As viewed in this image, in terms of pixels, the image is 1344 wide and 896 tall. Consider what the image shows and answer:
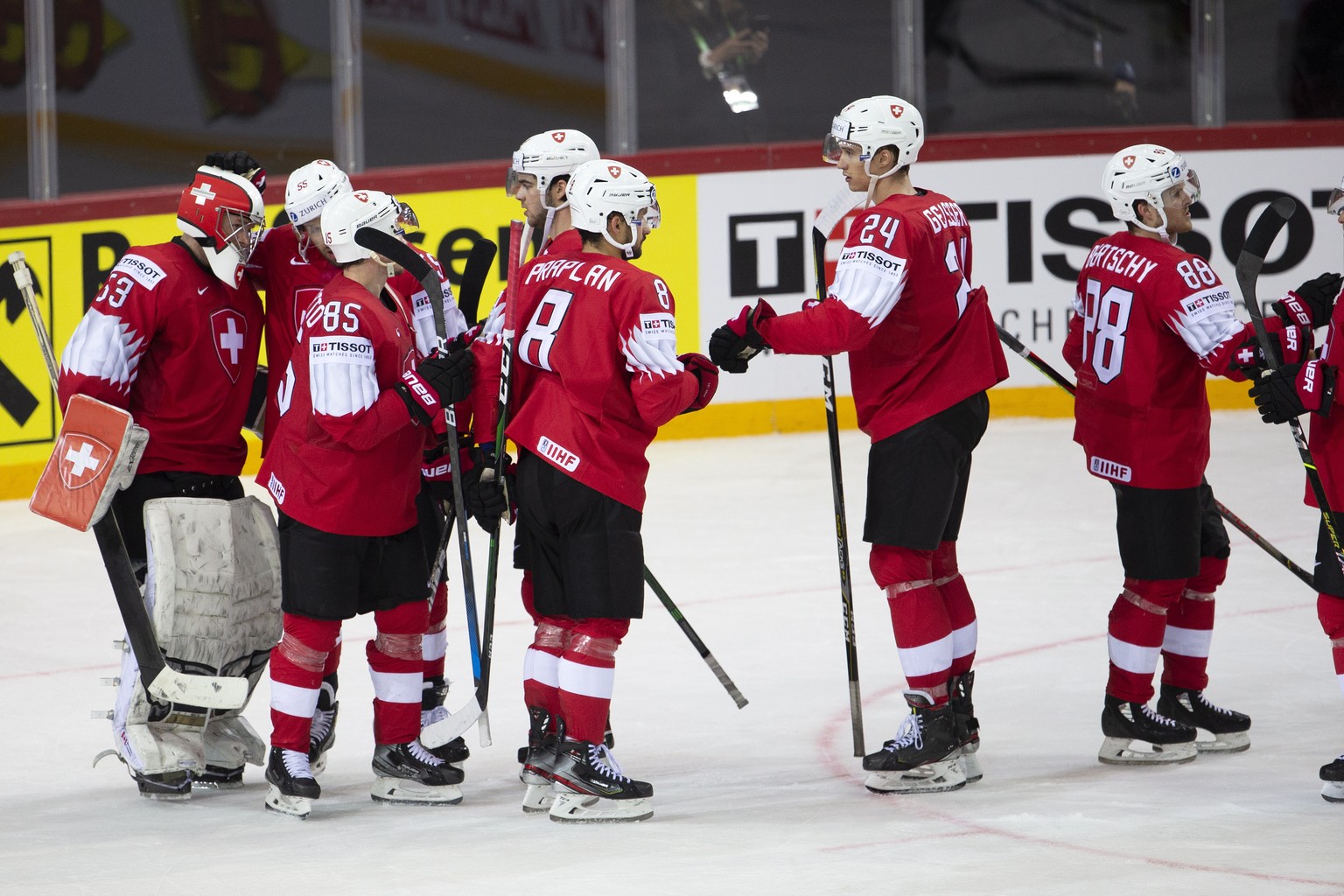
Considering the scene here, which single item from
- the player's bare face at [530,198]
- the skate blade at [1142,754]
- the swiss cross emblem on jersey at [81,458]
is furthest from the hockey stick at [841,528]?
the swiss cross emblem on jersey at [81,458]

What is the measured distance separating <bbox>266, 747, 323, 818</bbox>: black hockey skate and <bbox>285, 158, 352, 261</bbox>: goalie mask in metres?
1.15

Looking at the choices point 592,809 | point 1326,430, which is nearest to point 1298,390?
point 1326,430

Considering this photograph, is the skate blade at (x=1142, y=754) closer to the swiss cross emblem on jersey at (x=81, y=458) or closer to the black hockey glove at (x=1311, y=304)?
the black hockey glove at (x=1311, y=304)

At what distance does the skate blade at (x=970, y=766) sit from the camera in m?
4.11

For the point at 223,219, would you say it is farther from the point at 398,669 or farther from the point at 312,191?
the point at 398,669

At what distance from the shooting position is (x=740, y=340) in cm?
402

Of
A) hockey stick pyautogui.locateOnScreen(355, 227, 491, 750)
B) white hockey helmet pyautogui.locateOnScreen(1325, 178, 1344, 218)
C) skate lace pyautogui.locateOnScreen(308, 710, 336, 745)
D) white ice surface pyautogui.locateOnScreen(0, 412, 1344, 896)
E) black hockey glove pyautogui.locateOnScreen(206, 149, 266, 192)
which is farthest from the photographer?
black hockey glove pyautogui.locateOnScreen(206, 149, 266, 192)

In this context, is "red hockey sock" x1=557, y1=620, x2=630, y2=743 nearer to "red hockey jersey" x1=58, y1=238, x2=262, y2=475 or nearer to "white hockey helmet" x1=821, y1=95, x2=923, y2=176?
"red hockey jersey" x1=58, y1=238, x2=262, y2=475

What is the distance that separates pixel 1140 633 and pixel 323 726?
185 cm

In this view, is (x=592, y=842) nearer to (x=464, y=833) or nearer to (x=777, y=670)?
(x=464, y=833)

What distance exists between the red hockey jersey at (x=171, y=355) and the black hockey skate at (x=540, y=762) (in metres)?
0.92

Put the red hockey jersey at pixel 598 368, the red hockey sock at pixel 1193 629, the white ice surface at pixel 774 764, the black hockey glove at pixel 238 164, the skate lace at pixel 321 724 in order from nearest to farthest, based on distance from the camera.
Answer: the white ice surface at pixel 774 764 → the red hockey jersey at pixel 598 368 → the skate lace at pixel 321 724 → the black hockey glove at pixel 238 164 → the red hockey sock at pixel 1193 629

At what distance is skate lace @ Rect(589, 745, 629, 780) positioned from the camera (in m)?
3.84

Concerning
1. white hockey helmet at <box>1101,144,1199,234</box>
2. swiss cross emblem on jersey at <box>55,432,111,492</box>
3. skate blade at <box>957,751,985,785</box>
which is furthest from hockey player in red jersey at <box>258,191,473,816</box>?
white hockey helmet at <box>1101,144,1199,234</box>
